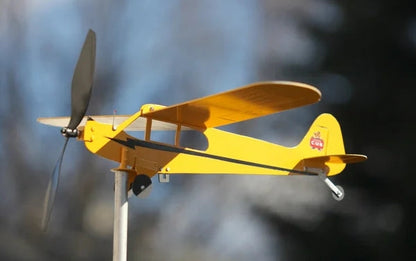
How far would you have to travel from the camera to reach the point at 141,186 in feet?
13.3

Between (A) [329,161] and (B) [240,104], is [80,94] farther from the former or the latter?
(A) [329,161]

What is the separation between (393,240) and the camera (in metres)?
7.00

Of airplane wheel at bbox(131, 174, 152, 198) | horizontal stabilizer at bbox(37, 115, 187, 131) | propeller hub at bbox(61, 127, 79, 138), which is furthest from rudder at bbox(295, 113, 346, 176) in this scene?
propeller hub at bbox(61, 127, 79, 138)

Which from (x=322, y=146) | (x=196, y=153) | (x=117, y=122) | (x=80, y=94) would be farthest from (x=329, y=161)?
(x=80, y=94)

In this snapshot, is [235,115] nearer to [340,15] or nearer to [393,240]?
[340,15]

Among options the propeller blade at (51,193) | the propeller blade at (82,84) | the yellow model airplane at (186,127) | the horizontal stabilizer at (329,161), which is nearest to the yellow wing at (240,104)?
the yellow model airplane at (186,127)

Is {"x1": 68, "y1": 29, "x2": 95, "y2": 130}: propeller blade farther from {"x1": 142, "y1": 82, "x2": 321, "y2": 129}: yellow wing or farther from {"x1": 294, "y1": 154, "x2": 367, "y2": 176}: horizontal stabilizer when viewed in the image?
{"x1": 294, "y1": 154, "x2": 367, "y2": 176}: horizontal stabilizer

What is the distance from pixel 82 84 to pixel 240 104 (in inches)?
49.6

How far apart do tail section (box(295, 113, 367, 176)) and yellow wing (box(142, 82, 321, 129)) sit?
155cm

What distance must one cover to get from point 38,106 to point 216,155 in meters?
3.14

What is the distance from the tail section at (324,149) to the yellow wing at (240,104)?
5.07ft

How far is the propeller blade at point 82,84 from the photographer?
3908 millimetres

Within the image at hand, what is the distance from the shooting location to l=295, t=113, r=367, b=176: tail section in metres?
5.58

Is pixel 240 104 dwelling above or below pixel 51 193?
above
